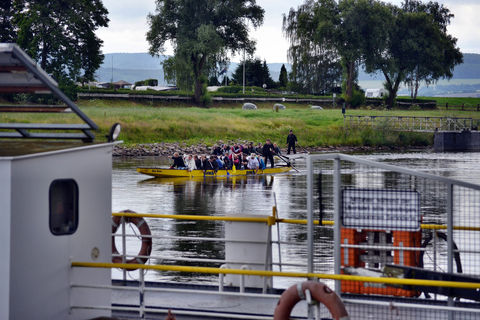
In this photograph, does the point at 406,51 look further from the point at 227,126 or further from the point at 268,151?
the point at 268,151

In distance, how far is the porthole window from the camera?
8000 millimetres

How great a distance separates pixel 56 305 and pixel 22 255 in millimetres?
838

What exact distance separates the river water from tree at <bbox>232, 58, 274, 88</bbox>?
6402cm

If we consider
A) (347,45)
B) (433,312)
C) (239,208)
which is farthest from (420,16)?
(433,312)

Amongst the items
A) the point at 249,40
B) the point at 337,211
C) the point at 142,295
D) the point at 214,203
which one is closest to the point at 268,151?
the point at 214,203

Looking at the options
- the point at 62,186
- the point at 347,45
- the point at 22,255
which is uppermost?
the point at 347,45

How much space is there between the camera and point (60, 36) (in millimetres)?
71500

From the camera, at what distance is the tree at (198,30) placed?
84381 millimetres

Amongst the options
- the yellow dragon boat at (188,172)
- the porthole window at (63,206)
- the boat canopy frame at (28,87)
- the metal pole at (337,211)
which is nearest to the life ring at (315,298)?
the metal pole at (337,211)

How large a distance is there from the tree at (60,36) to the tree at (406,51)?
123ft

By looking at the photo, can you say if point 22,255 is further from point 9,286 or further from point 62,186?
point 62,186

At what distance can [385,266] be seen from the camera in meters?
7.68

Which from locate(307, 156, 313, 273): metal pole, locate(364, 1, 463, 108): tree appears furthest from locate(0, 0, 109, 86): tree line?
locate(307, 156, 313, 273): metal pole

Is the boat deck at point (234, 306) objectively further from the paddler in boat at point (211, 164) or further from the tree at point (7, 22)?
the tree at point (7, 22)
